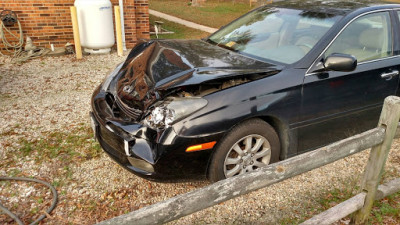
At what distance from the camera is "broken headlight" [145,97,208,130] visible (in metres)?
2.79

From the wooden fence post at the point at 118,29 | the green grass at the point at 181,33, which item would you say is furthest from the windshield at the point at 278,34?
the green grass at the point at 181,33

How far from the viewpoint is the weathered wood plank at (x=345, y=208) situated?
→ 90.4 inches

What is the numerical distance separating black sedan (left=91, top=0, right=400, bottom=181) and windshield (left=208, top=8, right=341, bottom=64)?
0.01m

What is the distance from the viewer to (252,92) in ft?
9.78

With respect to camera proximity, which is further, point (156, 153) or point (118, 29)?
point (118, 29)

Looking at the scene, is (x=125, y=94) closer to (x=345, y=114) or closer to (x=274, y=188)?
(x=274, y=188)

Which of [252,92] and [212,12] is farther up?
[252,92]

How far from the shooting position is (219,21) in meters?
15.5

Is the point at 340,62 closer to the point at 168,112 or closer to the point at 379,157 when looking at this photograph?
the point at 379,157

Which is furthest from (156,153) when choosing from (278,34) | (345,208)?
(278,34)

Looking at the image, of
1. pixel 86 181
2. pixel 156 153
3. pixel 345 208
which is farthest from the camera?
pixel 86 181

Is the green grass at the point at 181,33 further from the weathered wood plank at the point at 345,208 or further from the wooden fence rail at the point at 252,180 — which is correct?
the wooden fence rail at the point at 252,180

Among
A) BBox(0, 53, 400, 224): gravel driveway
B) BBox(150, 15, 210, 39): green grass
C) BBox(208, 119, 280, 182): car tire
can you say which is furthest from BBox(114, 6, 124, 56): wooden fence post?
BBox(208, 119, 280, 182): car tire

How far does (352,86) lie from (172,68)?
1.83 metres
